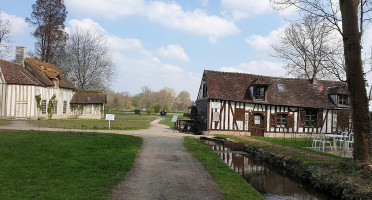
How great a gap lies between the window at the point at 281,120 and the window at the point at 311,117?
1.80 metres

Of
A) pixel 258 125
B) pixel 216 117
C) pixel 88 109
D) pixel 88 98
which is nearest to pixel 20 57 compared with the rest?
pixel 88 98

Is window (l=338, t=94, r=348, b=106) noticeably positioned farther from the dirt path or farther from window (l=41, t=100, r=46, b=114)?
window (l=41, t=100, r=46, b=114)

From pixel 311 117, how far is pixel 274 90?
143 inches

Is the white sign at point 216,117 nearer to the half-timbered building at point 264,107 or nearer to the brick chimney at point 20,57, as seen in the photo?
the half-timbered building at point 264,107

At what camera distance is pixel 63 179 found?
634 cm

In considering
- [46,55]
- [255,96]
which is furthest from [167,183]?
[46,55]

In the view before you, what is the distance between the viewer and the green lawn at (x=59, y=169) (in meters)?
5.39

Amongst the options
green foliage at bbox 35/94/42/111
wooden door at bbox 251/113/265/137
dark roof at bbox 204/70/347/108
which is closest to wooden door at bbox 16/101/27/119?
green foliage at bbox 35/94/42/111

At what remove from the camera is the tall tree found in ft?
111

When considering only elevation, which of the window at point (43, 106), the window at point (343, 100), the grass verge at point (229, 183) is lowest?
the grass verge at point (229, 183)

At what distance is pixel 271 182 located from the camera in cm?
851

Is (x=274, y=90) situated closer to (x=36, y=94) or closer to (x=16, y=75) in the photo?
(x=36, y=94)

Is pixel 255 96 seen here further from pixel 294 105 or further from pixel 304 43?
pixel 304 43

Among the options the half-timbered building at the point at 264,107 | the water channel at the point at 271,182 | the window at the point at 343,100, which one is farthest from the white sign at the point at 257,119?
the water channel at the point at 271,182
